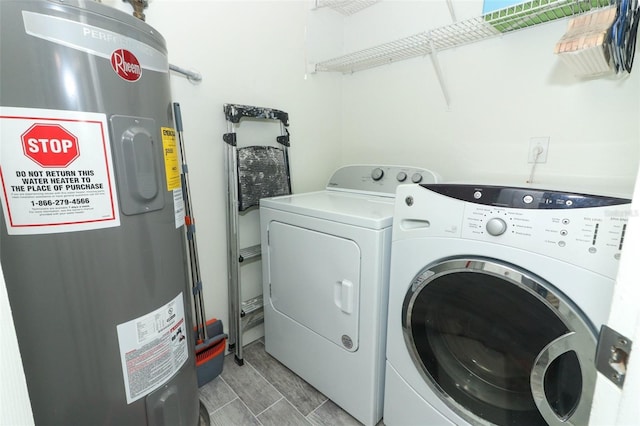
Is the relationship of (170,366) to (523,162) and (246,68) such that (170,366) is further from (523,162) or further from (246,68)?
(523,162)

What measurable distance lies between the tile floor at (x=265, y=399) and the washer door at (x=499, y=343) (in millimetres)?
568

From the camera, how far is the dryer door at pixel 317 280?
1182mm

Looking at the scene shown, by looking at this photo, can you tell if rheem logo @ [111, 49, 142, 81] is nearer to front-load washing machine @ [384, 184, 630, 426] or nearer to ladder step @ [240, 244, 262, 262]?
front-load washing machine @ [384, 184, 630, 426]

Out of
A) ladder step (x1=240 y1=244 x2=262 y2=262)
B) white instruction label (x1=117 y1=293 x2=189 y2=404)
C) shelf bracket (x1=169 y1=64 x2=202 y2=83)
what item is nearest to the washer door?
white instruction label (x1=117 y1=293 x2=189 y2=404)

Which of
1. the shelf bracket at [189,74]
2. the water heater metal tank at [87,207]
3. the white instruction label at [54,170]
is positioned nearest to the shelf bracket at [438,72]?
the shelf bracket at [189,74]

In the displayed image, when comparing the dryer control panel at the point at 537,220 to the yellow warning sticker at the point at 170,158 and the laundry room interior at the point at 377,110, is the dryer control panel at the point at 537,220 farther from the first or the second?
the yellow warning sticker at the point at 170,158

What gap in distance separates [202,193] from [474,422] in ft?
4.78

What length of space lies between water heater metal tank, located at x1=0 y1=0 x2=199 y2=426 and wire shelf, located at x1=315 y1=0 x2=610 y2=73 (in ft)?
3.99

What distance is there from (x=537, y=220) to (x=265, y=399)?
138cm

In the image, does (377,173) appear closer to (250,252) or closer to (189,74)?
(250,252)

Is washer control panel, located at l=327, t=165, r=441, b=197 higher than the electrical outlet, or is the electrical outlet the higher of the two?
the electrical outlet

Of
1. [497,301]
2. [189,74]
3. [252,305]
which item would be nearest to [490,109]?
[497,301]

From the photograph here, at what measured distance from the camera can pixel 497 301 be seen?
881 mm

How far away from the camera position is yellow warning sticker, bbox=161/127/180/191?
0.85 m
